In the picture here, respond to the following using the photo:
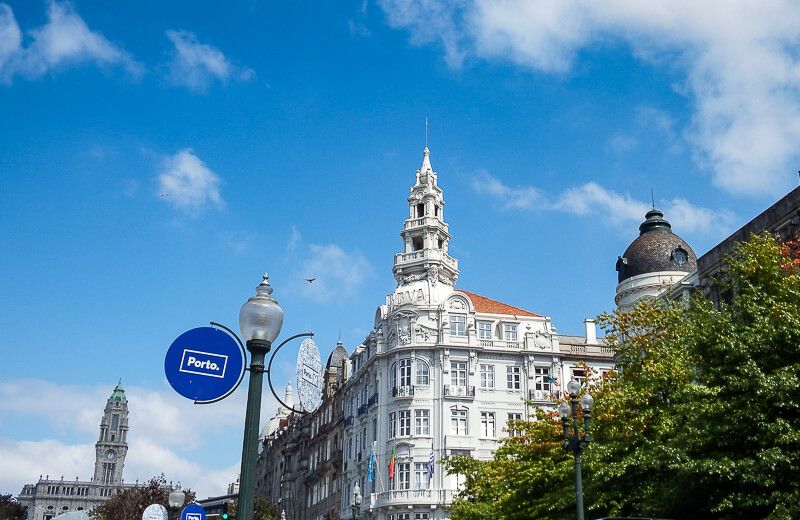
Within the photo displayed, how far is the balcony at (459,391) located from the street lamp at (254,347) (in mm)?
53777

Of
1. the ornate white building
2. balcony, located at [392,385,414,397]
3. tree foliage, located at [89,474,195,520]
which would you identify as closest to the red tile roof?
the ornate white building

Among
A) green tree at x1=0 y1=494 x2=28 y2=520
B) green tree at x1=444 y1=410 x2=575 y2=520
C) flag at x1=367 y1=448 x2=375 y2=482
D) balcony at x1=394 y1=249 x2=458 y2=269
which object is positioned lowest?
green tree at x1=444 y1=410 x2=575 y2=520

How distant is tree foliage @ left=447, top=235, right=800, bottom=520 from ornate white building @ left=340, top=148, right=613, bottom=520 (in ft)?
90.8

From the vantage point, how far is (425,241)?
71.6 metres

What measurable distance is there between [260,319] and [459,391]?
5457cm

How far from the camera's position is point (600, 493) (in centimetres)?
2822

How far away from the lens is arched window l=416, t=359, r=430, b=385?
6488 centimetres

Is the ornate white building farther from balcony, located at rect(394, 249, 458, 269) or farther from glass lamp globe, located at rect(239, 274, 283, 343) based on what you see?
glass lamp globe, located at rect(239, 274, 283, 343)

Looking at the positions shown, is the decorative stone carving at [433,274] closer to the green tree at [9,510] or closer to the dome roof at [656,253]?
the dome roof at [656,253]

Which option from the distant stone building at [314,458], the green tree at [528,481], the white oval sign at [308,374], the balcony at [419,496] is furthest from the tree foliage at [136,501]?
the white oval sign at [308,374]

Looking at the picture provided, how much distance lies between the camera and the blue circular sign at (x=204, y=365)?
10.6m

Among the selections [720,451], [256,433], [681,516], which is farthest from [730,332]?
[256,433]

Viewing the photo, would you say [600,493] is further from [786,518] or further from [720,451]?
[786,518]

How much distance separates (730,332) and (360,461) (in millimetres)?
47328
